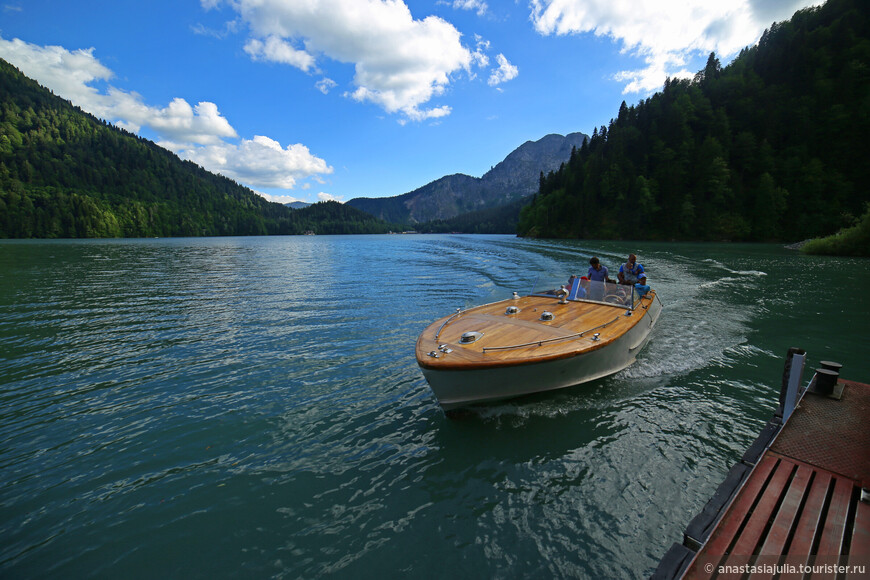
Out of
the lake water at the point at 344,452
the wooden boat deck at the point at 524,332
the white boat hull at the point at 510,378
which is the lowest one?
the lake water at the point at 344,452

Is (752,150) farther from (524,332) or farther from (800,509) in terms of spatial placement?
(800,509)

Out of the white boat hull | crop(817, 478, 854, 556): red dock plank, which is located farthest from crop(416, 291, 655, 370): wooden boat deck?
crop(817, 478, 854, 556): red dock plank

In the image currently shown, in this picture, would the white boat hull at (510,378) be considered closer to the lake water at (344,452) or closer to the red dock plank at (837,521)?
the lake water at (344,452)

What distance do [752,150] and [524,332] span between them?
102 metres

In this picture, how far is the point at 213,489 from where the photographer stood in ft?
17.5

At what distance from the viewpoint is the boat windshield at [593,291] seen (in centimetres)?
1059

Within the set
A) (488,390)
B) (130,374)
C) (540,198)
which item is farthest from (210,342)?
(540,198)

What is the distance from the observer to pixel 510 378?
657 cm

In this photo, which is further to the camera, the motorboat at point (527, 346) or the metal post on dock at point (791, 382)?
the motorboat at point (527, 346)

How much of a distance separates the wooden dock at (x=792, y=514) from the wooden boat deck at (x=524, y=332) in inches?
126

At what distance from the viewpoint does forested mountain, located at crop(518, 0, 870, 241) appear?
218 feet

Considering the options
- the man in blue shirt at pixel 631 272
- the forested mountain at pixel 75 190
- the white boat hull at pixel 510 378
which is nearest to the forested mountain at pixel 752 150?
the man in blue shirt at pixel 631 272

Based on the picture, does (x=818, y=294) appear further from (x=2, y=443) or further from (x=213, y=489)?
(x=2, y=443)

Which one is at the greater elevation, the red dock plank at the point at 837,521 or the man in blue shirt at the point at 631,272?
the man in blue shirt at the point at 631,272
